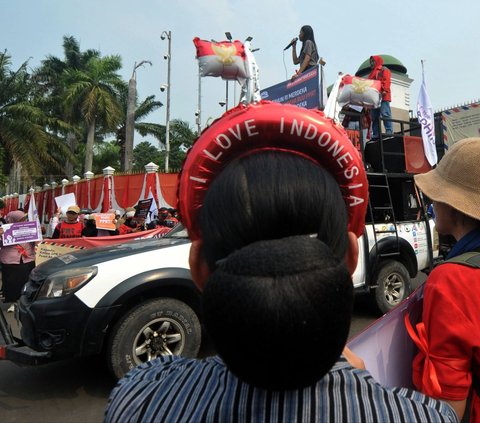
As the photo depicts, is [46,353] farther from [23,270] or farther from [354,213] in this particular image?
[23,270]

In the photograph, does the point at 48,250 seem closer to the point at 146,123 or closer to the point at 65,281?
the point at 65,281

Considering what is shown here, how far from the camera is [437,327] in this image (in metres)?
1.24

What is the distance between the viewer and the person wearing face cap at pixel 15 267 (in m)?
6.68

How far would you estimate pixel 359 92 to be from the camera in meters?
5.85

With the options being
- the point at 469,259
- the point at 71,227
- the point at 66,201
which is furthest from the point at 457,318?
the point at 66,201

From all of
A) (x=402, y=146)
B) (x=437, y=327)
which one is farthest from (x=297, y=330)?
(x=402, y=146)

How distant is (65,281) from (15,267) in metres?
3.78

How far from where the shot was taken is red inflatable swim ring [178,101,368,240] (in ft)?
3.07

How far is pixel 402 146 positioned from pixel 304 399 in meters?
6.69

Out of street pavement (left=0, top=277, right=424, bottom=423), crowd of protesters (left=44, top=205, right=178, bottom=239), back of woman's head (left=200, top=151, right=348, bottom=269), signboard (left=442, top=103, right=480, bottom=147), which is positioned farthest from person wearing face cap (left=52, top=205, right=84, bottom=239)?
signboard (left=442, top=103, right=480, bottom=147)

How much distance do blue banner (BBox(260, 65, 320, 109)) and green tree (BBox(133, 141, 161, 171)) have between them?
148 ft

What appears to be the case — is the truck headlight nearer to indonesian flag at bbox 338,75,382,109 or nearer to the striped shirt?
the striped shirt

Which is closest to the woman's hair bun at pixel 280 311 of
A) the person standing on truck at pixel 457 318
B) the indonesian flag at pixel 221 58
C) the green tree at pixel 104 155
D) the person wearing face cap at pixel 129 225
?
the person standing on truck at pixel 457 318

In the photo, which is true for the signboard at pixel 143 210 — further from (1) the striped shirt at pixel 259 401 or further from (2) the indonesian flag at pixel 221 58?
(1) the striped shirt at pixel 259 401
